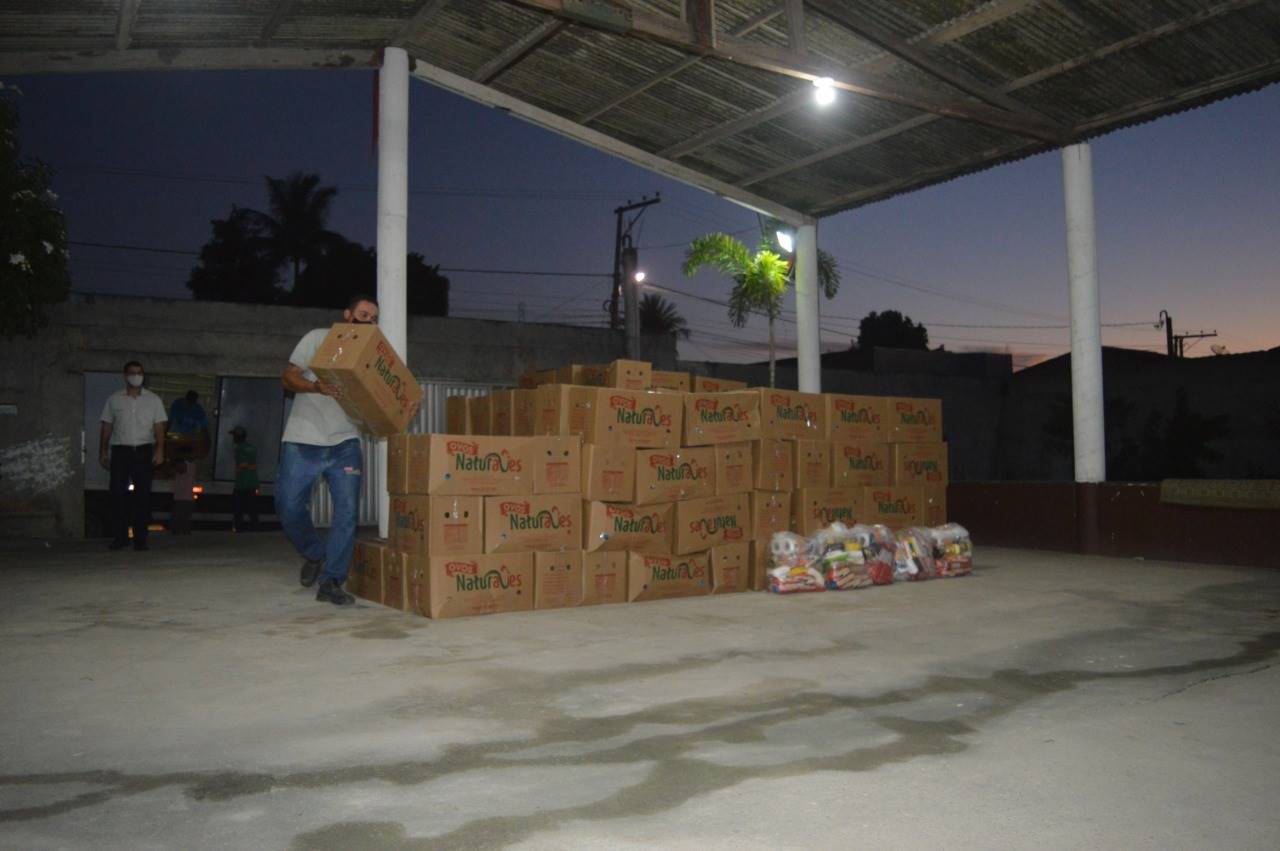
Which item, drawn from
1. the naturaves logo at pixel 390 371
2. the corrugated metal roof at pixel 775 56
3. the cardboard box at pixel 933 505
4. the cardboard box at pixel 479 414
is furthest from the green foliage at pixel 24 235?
the cardboard box at pixel 933 505

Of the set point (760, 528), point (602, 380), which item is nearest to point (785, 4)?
point (602, 380)

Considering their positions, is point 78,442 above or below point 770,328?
below

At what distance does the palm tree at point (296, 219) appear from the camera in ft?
125

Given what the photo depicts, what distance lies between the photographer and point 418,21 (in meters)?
8.35

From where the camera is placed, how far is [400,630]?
5332mm

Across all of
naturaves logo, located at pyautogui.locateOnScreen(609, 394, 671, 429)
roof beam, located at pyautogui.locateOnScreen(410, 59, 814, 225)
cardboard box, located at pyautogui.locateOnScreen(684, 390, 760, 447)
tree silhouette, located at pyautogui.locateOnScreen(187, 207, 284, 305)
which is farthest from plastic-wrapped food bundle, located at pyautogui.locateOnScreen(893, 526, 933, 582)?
tree silhouette, located at pyautogui.locateOnScreen(187, 207, 284, 305)

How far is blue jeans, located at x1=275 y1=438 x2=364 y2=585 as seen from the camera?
606cm

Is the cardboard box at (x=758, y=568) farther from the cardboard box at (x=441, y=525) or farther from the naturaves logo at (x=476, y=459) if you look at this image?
the cardboard box at (x=441, y=525)

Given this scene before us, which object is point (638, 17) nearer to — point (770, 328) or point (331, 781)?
point (331, 781)

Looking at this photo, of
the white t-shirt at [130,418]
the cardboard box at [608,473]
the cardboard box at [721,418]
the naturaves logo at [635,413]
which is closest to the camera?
the cardboard box at [608,473]

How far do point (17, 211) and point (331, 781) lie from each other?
33.0 feet

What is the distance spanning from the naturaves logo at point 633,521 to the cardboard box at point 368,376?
1.49m

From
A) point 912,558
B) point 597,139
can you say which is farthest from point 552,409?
point 597,139

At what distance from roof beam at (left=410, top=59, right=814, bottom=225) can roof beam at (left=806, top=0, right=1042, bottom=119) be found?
3.23 metres
